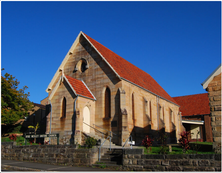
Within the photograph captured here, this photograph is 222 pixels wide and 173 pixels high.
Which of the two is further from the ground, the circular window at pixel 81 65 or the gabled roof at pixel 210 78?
the circular window at pixel 81 65

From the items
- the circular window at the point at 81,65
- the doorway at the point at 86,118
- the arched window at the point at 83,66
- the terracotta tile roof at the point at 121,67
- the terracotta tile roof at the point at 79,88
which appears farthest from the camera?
the circular window at the point at 81,65

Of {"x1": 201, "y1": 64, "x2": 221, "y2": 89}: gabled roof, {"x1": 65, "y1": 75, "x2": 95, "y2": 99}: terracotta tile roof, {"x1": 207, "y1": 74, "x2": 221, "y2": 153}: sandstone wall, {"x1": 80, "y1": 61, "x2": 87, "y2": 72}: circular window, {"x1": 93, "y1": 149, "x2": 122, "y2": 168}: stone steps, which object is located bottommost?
{"x1": 93, "y1": 149, "x2": 122, "y2": 168}: stone steps

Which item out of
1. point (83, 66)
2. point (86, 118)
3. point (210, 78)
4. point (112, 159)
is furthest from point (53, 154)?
point (210, 78)

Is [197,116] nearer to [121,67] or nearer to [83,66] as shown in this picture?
[121,67]

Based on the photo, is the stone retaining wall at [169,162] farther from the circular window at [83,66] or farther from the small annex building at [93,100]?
the circular window at [83,66]

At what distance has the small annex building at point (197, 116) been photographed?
36.2 meters

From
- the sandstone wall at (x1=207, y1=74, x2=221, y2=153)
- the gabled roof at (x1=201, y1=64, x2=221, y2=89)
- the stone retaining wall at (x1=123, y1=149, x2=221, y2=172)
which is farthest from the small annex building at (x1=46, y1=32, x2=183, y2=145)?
the sandstone wall at (x1=207, y1=74, x2=221, y2=153)

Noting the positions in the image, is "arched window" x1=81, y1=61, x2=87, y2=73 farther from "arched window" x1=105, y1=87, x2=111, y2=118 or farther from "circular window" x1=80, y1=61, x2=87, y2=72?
"arched window" x1=105, y1=87, x2=111, y2=118

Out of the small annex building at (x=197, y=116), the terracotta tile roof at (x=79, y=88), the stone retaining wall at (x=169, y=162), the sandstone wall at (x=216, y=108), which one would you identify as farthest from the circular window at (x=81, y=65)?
the small annex building at (x=197, y=116)

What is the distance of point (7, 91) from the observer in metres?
29.7

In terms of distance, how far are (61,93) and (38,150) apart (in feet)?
20.9

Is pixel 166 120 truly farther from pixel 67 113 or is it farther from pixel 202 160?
pixel 202 160

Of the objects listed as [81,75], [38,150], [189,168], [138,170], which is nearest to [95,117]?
[81,75]

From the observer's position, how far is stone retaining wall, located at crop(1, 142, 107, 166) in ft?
51.6
